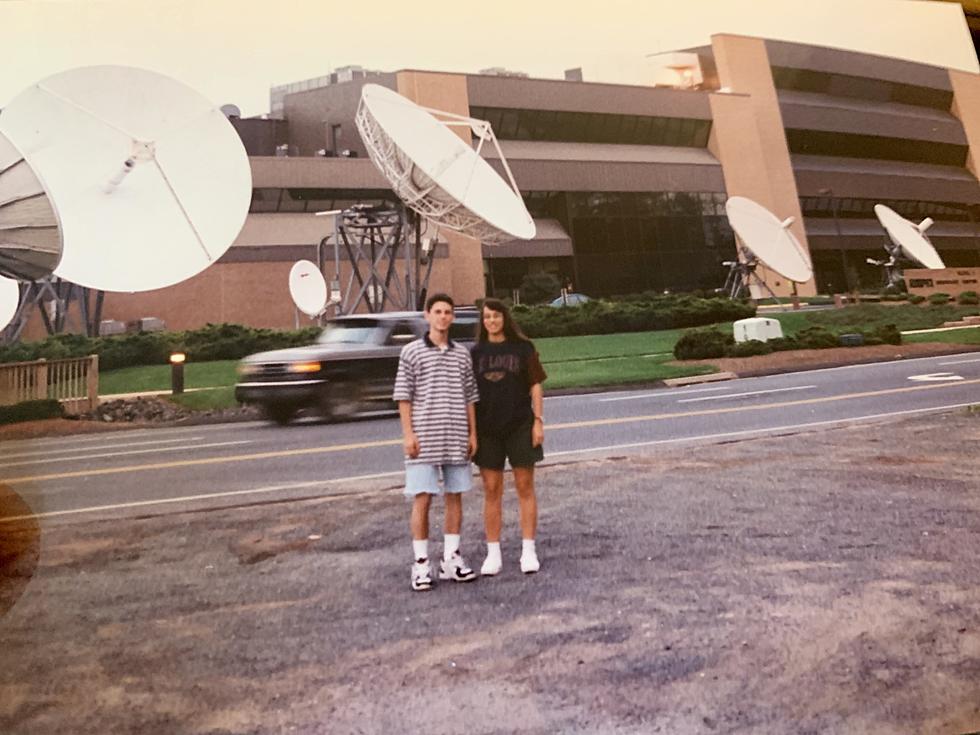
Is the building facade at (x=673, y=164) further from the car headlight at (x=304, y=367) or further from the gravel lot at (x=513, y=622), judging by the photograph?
the gravel lot at (x=513, y=622)

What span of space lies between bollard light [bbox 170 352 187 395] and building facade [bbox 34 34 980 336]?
1.64ft

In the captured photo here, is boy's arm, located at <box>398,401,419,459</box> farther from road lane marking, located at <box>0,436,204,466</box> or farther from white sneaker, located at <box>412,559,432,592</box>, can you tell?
road lane marking, located at <box>0,436,204,466</box>

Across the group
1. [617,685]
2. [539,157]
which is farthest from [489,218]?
[617,685]

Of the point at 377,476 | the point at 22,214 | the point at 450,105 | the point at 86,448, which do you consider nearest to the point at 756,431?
the point at 377,476

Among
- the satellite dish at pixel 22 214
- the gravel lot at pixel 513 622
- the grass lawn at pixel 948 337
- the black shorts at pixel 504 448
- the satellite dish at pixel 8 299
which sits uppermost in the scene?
the satellite dish at pixel 22 214

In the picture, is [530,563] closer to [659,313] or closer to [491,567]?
[491,567]

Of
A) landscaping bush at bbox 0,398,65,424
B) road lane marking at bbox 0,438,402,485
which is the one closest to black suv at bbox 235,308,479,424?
road lane marking at bbox 0,438,402,485

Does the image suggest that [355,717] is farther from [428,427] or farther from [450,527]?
[428,427]

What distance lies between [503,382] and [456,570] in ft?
3.35

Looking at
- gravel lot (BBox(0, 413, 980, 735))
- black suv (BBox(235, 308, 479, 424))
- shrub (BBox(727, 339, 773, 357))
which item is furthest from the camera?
shrub (BBox(727, 339, 773, 357))

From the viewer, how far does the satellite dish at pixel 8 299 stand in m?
3.76

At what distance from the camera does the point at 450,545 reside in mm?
3521

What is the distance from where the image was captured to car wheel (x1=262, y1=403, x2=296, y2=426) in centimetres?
427

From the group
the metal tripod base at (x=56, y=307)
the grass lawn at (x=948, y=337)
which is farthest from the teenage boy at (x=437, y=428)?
the grass lawn at (x=948, y=337)
